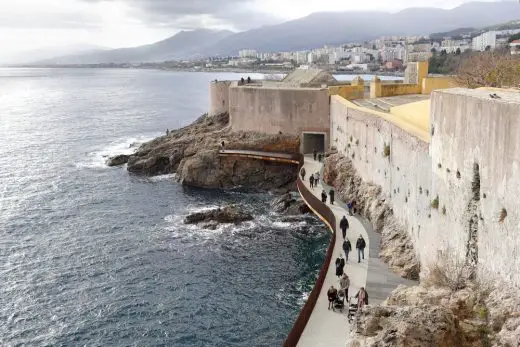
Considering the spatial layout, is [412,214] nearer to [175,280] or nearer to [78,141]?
[175,280]

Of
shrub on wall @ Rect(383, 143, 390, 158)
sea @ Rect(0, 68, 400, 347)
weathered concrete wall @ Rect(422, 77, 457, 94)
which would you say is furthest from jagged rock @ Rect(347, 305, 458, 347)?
weathered concrete wall @ Rect(422, 77, 457, 94)

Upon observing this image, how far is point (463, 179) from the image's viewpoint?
48.0 feet

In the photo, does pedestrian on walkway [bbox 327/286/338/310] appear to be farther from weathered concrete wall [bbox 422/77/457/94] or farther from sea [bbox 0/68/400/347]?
weathered concrete wall [bbox 422/77/457/94]

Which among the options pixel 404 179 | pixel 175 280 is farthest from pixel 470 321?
pixel 175 280

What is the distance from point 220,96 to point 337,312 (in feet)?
126

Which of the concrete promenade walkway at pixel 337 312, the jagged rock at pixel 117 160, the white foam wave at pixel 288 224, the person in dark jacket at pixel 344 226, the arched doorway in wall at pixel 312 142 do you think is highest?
the arched doorway in wall at pixel 312 142

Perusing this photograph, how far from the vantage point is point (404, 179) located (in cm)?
2178

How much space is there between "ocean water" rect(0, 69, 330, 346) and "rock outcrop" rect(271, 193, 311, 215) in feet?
2.58

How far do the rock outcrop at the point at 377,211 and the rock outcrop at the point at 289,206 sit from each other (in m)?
2.07

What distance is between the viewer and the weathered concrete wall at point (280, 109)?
41.2 m

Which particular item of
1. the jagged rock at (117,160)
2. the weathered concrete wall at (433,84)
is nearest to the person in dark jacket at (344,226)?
the weathered concrete wall at (433,84)

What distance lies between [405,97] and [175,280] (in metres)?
21.2

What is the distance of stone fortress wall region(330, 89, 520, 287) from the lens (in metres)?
12.1

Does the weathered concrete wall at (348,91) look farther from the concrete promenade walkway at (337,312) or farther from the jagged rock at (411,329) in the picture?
the jagged rock at (411,329)
